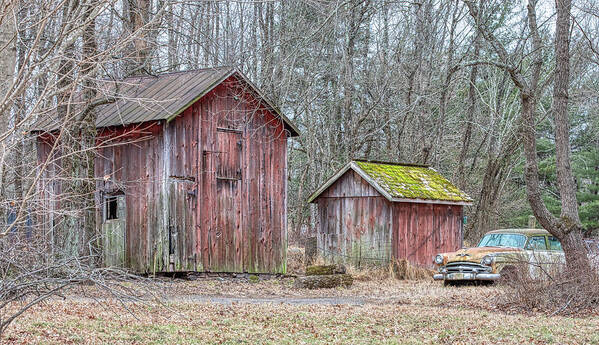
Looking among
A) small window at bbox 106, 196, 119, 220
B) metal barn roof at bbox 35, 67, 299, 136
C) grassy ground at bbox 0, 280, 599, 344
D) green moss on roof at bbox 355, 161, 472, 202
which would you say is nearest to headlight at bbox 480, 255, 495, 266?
grassy ground at bbox 0, 280, 599, 344

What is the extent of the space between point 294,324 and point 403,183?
13.3 m

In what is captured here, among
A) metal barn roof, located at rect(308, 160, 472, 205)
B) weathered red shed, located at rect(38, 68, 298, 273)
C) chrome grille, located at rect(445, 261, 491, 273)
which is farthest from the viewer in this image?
metal barn roof, located at rect(308, 160, 472, 205)

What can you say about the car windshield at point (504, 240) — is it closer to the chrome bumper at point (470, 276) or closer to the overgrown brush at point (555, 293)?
the chrome bumper at point (470, 276)

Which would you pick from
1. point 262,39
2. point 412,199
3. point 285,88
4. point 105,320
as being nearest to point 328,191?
point 412,199

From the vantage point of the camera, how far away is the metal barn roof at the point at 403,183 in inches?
981

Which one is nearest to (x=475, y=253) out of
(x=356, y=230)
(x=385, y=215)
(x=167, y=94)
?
(x=385, y=215)

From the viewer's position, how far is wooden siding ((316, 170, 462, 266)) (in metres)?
25.1

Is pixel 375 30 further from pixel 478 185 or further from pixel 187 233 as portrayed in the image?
pixel 187 233

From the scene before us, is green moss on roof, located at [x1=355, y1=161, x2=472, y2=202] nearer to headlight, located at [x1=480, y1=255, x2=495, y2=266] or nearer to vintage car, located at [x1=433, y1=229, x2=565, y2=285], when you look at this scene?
vintage car, located at [x1=433, y1=229, x2=565, y2=285]

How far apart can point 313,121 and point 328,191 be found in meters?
9.38

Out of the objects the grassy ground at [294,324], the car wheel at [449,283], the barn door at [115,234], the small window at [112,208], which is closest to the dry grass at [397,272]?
the car wheel at [449,283]

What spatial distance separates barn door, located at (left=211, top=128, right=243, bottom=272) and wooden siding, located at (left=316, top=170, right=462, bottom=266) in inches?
173

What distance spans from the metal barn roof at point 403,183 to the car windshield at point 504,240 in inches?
127

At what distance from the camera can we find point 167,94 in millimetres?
23172
